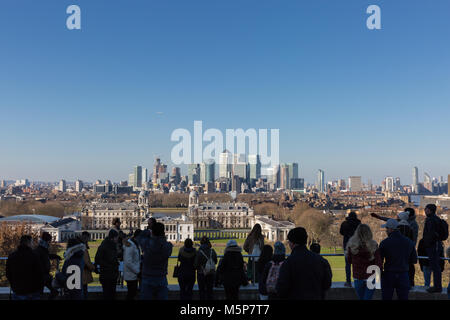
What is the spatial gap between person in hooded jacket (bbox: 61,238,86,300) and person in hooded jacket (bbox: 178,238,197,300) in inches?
67.3

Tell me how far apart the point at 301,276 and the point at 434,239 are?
4.21 m

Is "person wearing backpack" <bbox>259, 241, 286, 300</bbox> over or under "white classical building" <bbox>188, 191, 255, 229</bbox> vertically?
over

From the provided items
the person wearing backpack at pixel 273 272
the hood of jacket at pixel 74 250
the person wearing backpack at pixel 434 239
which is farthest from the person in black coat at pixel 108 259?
the person wearing backpack at pixel 434 239

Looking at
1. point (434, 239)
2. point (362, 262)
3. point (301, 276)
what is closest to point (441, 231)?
point (434, 239)

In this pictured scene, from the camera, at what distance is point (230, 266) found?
20.8ft

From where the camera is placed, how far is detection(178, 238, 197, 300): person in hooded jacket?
691 centimetres

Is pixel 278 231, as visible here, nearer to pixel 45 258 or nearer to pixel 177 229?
pixel 177 229

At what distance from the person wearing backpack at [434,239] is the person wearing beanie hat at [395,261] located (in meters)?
1.65

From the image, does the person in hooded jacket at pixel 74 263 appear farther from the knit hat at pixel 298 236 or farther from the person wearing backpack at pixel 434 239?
the person wearing backpack at pixel 434 239

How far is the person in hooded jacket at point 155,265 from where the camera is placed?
19.4ft

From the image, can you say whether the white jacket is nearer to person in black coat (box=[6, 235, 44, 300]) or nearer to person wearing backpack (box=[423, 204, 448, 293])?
person in black coat (box=[6, 235, 44, 300])

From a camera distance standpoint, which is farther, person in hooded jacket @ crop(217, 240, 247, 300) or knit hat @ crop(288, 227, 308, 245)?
person in hooded jacket @ crop(217, 240, 247, 300)

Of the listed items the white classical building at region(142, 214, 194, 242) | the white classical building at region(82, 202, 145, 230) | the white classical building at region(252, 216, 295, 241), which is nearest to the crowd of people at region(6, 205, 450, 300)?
the white classical building at region(252, 216, 295, 241)
